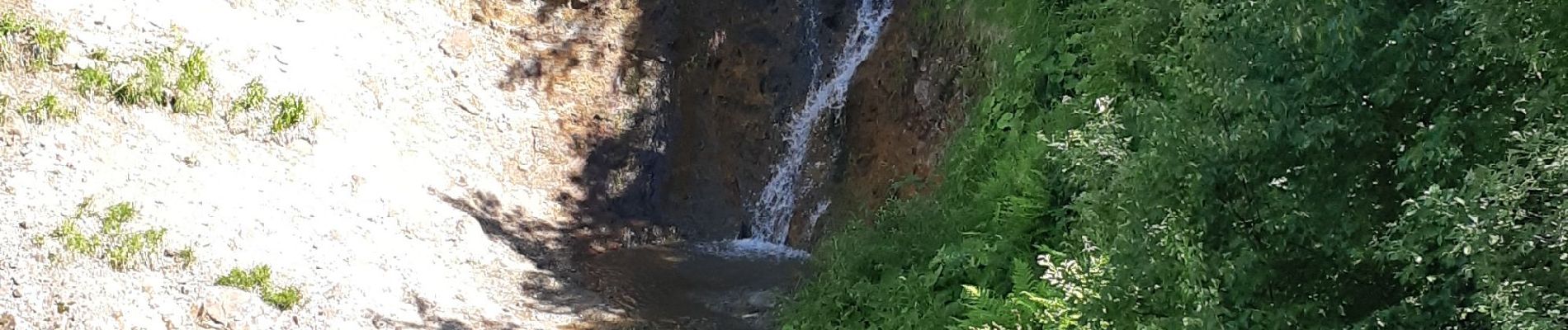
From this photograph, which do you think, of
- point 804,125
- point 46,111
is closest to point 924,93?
point 804,125

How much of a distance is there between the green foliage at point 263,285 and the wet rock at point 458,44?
4182mm

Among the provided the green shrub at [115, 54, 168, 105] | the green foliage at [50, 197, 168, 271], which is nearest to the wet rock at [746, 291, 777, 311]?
the green foliage at [50, 197, 168, 271]

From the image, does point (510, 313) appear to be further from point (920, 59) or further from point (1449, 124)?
point (1449, 124)

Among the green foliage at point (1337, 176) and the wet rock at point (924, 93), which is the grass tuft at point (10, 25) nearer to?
the wet rock at point (924, 93)

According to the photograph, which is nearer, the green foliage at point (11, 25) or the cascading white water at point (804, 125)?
the green foliage at point (11, 25)

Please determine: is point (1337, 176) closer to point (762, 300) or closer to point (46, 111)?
point (762, 300)

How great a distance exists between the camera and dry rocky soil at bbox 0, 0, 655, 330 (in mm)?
6891

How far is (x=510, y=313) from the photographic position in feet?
26.5

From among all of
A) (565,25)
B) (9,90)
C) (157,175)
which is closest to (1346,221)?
(157,175)

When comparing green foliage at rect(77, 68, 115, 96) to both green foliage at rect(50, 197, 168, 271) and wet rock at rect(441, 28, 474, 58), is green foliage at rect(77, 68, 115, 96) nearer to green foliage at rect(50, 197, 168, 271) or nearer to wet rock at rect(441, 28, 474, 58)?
green foliage at rect(50, 197, 168, 271)

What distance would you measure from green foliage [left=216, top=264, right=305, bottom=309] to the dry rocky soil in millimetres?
44

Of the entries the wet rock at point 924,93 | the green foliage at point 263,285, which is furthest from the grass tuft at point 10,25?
the wet rock at point 924,93

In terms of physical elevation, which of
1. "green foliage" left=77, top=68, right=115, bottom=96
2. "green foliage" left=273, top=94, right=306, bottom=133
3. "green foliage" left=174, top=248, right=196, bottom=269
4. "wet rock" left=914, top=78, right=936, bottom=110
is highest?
"wet rock" left=914, top=78, right=936, bottom=110

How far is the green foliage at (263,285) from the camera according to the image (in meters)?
7.04
